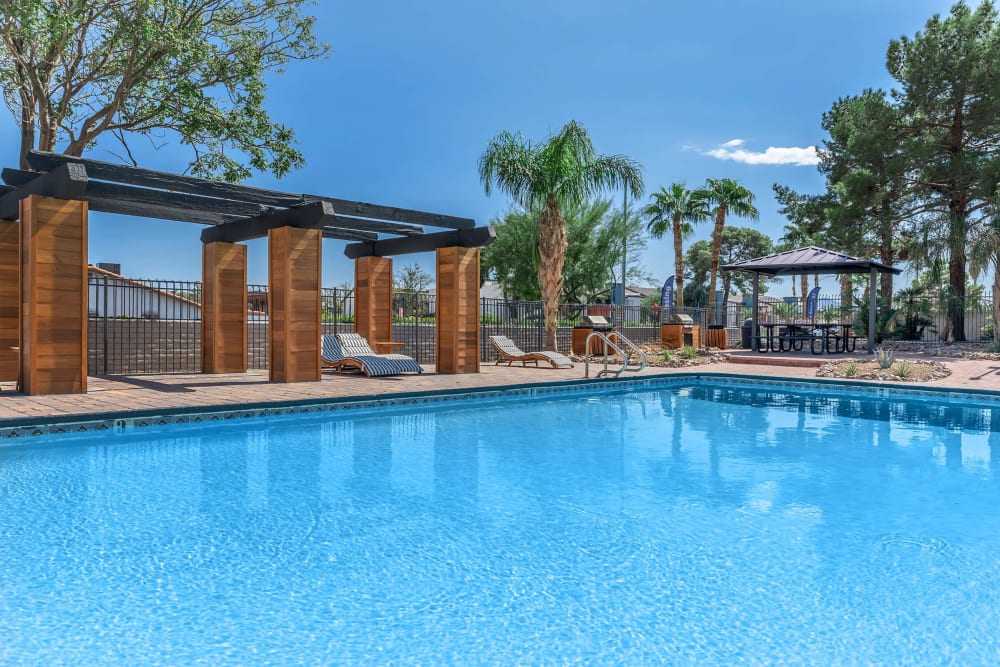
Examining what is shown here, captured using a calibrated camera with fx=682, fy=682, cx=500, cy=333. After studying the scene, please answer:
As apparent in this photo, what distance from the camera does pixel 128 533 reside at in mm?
4418

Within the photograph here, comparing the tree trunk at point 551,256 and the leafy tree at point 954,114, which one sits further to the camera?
the leafy tree at point 954,114

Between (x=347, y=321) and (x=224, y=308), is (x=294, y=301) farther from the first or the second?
(x=347, y=321)

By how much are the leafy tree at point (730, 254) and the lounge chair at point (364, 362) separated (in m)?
A: 50.0

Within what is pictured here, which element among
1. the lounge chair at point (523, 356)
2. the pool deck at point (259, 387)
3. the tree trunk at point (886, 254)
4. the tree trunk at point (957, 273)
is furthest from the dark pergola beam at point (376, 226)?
the tree trunk at point (886, 254)

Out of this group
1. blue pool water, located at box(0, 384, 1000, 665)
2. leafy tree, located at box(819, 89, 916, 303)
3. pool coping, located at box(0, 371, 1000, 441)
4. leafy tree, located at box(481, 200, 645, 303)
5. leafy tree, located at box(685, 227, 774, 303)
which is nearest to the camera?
blue pool water, located at box(0, 384, 1000, 665)

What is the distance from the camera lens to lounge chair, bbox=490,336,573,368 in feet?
50.0

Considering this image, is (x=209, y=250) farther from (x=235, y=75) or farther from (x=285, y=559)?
(x=285, y=559)

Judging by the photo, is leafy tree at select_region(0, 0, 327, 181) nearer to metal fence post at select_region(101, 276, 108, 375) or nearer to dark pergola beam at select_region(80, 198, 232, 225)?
dark pergola beam at select_region(80, 198, 232, 225)

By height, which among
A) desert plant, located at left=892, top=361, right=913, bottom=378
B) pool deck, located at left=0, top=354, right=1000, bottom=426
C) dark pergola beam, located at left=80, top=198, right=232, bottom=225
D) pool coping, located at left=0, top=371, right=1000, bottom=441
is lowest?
pool coping, located at left=0, top=371, right=1000, bottom=441

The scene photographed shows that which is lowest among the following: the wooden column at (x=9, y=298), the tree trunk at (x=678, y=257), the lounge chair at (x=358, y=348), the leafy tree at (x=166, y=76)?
the lounge chair at (x=358, y=348)

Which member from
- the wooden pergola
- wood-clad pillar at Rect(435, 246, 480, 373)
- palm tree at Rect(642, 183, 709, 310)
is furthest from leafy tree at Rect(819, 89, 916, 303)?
the wooden pergola

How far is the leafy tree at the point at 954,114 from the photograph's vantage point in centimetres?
2194

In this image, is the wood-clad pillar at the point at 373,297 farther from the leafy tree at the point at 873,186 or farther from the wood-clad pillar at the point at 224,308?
the leafy tree at the point at 873,186

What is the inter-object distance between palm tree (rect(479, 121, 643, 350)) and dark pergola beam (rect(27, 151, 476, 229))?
4453 millimetres
